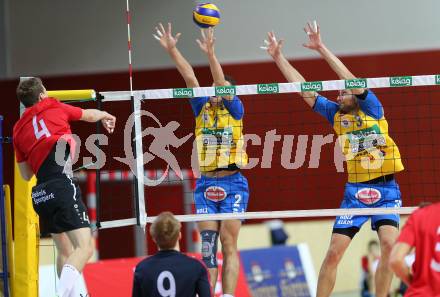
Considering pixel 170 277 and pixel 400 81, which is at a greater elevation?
pixel 400 81

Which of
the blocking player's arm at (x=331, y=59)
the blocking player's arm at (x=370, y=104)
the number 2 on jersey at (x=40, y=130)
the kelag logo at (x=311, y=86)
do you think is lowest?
the number 2 on jersey at (x=40, y=130)

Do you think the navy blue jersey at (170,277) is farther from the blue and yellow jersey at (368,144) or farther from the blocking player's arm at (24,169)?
the blue and yellow jersey at (368,144)

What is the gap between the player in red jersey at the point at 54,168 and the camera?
8.45 m

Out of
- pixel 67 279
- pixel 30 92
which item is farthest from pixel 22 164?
pixel 67 279

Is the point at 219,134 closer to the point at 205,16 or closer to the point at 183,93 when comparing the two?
the point at 183,93

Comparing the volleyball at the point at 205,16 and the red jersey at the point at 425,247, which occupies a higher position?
the volleyball at the point at 205,16

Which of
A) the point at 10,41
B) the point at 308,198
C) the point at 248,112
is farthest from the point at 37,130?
the point at 10,41

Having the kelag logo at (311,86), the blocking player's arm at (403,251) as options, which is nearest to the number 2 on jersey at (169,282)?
the blocking player's arm at (403,251)

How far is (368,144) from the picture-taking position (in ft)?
32.7

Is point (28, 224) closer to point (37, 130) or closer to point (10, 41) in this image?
point (37, 130)

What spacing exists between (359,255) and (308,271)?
2.15 m

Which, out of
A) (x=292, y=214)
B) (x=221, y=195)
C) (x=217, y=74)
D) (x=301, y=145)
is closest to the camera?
(x=292, y=214)

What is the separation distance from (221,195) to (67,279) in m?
2.55

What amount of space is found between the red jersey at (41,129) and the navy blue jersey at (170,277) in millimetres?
2106
